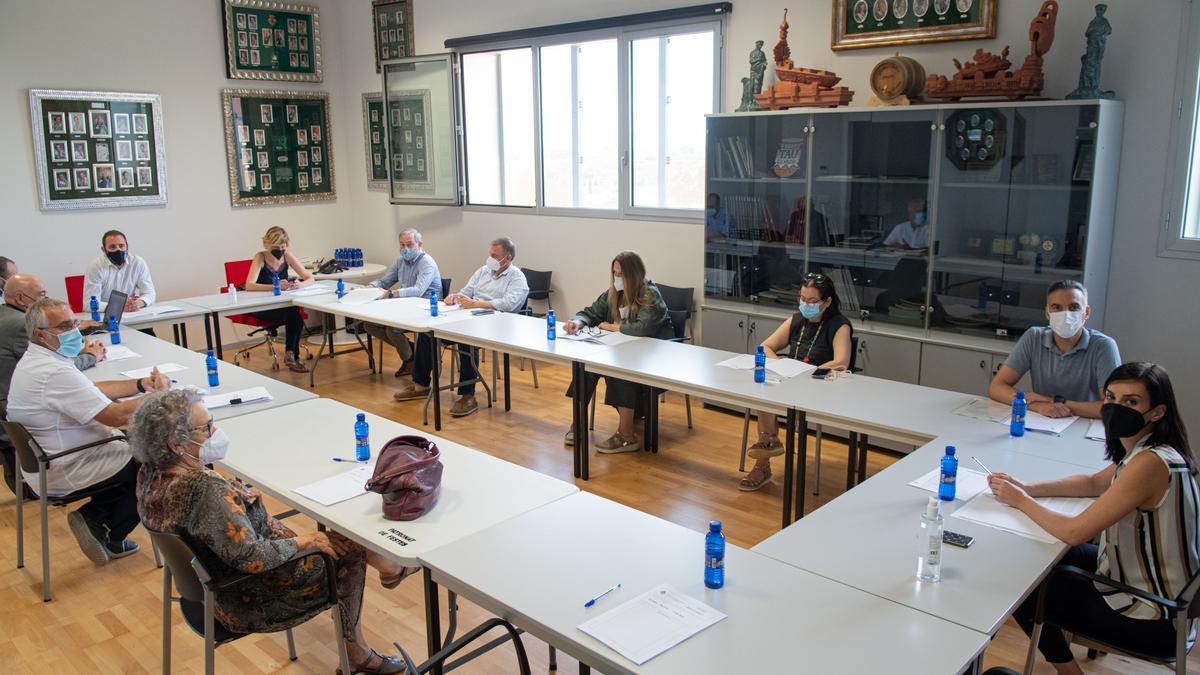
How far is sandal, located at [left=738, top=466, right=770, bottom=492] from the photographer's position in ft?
15.6

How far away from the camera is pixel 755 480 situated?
4.79 metres

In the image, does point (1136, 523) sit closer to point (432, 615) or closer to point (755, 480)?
point (432, 615)

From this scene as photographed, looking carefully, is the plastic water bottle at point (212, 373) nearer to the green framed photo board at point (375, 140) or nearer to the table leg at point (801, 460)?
the table leg at point (801, 460)

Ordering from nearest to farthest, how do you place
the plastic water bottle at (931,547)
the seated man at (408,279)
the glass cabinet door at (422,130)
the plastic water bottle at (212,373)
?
the plastic water bottle at (931,547), the plastic water bottle at (212,373), the seated man at (408,279), the glass cabinet door at (422,130)

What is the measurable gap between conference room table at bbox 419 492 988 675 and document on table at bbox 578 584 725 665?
21mm

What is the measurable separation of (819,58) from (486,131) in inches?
140

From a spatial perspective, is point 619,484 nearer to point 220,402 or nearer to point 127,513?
point 220,402

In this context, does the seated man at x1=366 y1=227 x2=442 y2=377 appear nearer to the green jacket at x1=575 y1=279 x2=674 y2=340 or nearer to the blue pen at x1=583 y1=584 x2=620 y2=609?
the green jacket at x1=575 y1=279 x2=674 y2=340

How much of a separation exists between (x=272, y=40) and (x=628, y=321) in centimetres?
540

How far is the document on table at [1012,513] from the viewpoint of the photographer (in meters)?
2.57

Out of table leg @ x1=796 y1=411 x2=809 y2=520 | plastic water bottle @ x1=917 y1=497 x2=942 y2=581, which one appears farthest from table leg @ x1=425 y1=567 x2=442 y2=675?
table leg @ x1=796 y1=411 x2=809 y2=520

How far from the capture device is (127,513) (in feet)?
13.2

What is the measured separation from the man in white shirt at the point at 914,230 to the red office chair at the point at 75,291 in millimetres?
6544

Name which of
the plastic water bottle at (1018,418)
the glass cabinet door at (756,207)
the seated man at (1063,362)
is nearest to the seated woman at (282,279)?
the glass cabinet door at (756,207)
